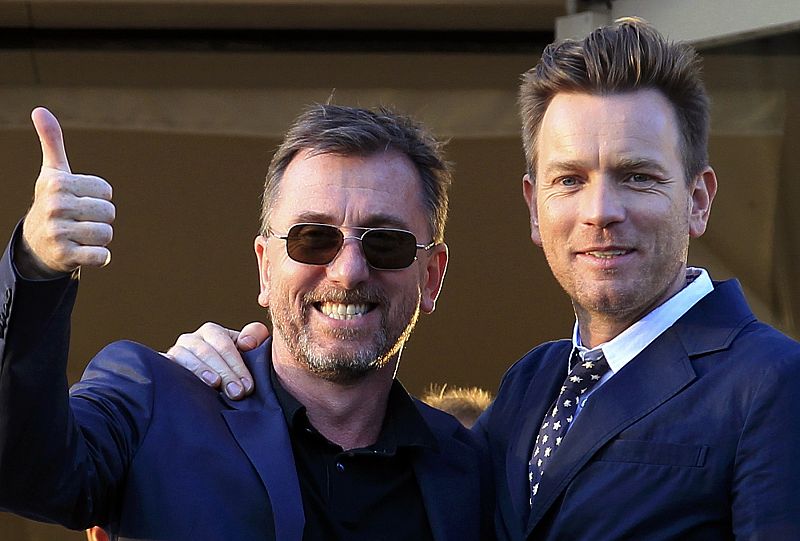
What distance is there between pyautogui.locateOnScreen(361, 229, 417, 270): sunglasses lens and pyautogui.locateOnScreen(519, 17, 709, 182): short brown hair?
36cm

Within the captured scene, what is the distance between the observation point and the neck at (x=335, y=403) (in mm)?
2793

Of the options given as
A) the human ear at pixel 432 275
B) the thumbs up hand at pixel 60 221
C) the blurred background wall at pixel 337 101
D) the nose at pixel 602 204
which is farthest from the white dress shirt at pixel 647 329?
the blurred background wall at pixel 337 101

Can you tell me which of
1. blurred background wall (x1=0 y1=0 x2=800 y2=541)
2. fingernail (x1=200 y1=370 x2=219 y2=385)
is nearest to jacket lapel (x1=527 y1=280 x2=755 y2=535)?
fingernail (x1=200 y1=370 x2=219 y2=385)

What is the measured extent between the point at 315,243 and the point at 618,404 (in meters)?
0.76

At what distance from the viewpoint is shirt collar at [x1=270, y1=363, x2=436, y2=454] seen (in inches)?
106

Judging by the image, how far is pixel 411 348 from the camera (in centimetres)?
580

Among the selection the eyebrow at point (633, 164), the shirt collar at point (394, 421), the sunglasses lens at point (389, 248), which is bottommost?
the shirt collar at point (394, 421)

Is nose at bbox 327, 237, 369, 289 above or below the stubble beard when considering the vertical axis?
above

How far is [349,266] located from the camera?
271cm

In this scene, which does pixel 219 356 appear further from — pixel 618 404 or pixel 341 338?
pixel 618 404

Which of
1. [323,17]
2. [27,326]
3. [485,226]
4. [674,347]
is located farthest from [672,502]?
[485,226]

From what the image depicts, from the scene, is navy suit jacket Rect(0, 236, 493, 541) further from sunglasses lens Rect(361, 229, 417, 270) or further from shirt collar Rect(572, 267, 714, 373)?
shirt collar Rect(572, 267, 714, 373)

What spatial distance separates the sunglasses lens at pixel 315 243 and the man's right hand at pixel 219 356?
29cm

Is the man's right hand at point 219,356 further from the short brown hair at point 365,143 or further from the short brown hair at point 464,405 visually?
the short brown hair at point 464,405
